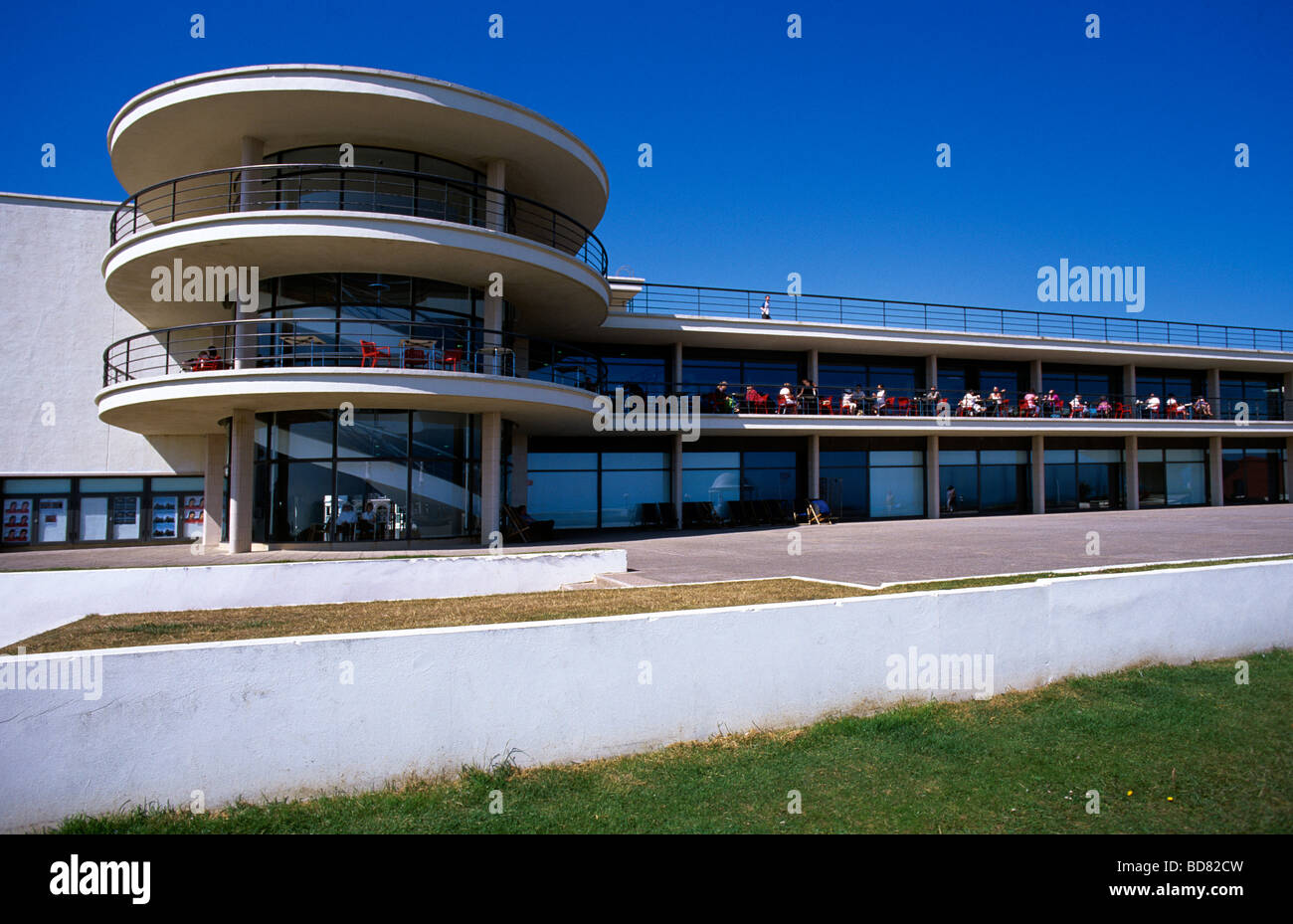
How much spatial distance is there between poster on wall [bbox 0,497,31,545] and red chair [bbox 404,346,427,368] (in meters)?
13.6

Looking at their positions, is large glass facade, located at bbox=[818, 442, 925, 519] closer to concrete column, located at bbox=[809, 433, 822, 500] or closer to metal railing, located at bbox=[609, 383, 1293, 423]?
concrete column, located at bbox=[809, 433, 822, 500]

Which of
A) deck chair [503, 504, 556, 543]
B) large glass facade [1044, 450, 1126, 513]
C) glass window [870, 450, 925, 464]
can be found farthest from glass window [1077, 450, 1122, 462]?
deck chair [503, 504, 556, 543]

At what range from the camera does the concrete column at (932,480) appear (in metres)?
30.8

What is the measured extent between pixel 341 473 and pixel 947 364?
24.3 meters

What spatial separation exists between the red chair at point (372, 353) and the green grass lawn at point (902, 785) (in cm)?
1249

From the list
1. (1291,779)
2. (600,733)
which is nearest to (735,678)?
(600,733)

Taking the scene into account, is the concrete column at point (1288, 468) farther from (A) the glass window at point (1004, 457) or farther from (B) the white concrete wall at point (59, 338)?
(B) the white concrete wall at point (59, 338)

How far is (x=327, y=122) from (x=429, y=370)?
585cm

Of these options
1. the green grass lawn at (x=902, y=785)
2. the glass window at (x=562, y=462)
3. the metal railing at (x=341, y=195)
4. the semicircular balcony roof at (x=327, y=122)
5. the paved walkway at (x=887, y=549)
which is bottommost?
the green grass lawn at (x=902, y=785)

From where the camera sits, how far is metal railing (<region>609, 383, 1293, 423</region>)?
27.6 m

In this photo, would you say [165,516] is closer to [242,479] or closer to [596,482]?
[242,479]

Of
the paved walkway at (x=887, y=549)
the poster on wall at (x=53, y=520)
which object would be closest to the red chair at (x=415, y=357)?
the paved walkway at (x=887, y=549)

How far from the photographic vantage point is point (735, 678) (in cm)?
705
